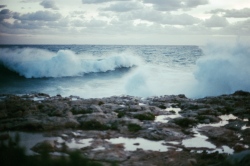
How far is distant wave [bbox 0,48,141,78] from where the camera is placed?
44.3m

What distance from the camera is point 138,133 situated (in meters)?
12.5

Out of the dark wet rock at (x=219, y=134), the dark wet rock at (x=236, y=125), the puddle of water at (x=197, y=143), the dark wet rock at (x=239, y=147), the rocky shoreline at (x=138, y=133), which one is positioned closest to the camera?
the rocky shoreline at (x=138, y=133)

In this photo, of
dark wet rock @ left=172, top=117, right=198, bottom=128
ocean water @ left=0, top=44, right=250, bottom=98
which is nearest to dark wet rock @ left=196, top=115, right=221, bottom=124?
dark wet rock @ left=172, top=117, right=198, bottom=128

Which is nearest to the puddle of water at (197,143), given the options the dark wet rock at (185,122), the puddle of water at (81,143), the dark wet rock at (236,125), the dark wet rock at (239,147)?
the dark wet rock at (239,147)

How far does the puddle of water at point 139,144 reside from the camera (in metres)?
10.4

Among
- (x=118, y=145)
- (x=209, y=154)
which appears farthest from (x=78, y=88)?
(x=209, y=154)

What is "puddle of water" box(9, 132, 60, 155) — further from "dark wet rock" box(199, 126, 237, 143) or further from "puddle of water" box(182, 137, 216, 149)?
"dark wet rock" box(199, 126, 237, 143)

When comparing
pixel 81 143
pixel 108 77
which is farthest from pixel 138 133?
pixel 108 77

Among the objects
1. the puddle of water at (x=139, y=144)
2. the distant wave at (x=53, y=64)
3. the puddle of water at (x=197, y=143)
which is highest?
the distant wave at (x=53, y=64)

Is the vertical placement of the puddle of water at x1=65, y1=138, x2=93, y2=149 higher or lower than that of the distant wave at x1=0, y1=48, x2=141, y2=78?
lower

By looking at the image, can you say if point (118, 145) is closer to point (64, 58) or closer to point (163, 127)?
point (163, 127)

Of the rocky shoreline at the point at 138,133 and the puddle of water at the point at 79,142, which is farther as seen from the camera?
the puddle of water at the point at 79,142

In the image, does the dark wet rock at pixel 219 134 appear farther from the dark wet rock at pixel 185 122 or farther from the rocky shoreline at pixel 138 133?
the dark wet rock at pixel 185 122

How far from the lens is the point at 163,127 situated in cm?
1349
